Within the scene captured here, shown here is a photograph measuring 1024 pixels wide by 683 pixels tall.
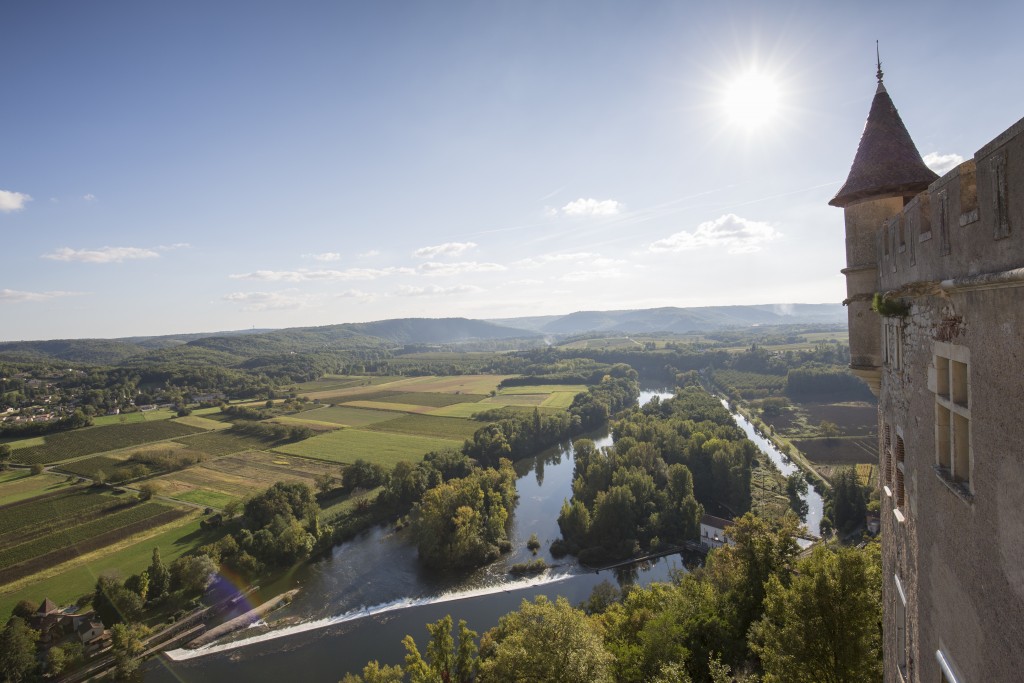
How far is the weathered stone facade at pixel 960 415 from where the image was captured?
4.09m

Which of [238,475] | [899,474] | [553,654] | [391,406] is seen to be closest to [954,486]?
[899,474]

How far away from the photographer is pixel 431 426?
284 feet

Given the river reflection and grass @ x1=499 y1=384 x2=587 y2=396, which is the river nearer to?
the river reflection

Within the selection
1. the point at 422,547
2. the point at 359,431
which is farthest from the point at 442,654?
the point at 359,431

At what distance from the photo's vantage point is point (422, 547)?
42.2 meters

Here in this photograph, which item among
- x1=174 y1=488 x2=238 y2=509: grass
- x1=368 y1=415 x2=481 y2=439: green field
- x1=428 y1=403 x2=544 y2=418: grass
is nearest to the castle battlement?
x1=174 y1=488 x2=238 y2=509: grass

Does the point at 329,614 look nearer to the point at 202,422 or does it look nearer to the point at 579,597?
the point at 579,597

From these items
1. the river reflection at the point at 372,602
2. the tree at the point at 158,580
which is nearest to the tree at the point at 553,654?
the river reflection at the point at 372,602

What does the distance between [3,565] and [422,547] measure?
3336cm

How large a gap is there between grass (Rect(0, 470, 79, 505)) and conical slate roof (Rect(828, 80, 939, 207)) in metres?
75.4

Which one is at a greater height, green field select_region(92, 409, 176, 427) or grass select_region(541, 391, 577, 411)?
green field select_region(92, 409, 176, 427)

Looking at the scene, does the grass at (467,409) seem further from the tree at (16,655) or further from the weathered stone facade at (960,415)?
the weathered stone facade at (960,415)

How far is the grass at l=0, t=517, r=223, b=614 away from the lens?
120 feet

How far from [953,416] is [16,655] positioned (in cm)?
4391
